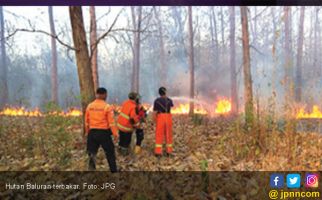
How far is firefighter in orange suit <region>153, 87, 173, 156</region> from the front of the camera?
554 cm

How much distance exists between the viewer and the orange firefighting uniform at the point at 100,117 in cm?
476

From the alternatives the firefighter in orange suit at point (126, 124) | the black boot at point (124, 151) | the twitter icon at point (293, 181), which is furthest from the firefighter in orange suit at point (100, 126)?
the twitter icon at point (293, 181)

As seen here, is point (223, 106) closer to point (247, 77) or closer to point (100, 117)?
point (247, 77)

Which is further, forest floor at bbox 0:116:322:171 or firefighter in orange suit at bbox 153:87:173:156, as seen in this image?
firefighter in orange suit at bbox 153:87:173:156

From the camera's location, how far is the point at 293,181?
129 inches

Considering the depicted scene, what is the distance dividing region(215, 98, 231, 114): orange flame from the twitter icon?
226 centimetres

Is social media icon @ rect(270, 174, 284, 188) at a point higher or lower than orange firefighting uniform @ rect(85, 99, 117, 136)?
lower

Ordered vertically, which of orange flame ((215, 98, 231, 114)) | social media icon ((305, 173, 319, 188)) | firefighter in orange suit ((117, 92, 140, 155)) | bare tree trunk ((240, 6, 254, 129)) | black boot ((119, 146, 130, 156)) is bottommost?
black boot ((119, 146, 130, 156))

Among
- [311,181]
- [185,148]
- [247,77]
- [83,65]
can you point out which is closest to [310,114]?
[311,181]

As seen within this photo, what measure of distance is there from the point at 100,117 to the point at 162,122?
1381mm

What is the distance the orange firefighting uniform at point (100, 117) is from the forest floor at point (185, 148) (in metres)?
0.36

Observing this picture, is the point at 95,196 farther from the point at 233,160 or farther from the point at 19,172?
the point at 233,160

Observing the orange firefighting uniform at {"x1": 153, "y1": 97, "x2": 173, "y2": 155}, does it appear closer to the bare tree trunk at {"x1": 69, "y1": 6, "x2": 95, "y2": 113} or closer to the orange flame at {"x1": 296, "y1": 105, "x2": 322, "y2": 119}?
the bare tree trunk at {"x1": 69, "y1": 6, "x2": 95, "y2": 113}

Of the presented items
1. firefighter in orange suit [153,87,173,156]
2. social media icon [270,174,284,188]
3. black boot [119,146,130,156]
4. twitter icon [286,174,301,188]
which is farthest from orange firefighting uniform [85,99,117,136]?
twitter icon [286,174,301,188]
